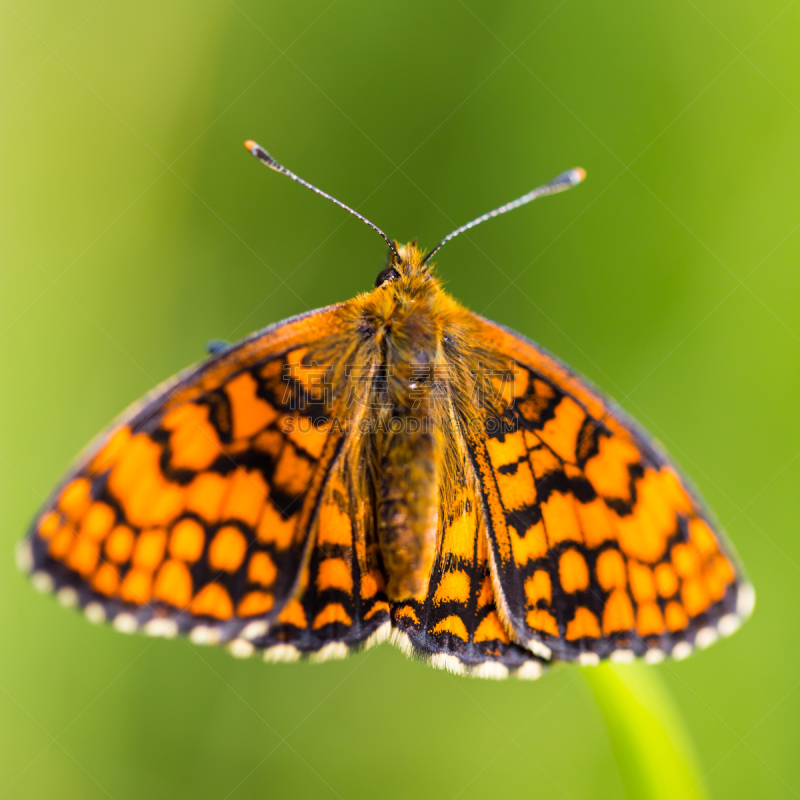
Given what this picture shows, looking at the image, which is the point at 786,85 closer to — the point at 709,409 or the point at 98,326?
the point at 709,409

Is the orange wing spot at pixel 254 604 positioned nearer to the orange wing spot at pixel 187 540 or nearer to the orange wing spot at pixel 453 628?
the orange wing spot at pixel 187 540

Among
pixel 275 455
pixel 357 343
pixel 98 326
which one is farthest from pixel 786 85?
pixel 98 326

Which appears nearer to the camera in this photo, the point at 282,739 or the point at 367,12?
the point at 282,739

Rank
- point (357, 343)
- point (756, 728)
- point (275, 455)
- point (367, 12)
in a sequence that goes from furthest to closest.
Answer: point (367, 12) → point (756, 728) → point (357, 343) → point (275, 455)

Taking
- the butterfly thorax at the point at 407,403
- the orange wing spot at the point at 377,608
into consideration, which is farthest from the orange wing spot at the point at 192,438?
the orange wing spot at the point at 377,608

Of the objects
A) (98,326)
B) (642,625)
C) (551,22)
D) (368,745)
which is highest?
(551,22)

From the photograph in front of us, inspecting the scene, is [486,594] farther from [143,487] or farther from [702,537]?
[143,487]

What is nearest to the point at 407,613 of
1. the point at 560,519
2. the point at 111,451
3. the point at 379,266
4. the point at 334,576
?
the point at 334,576
